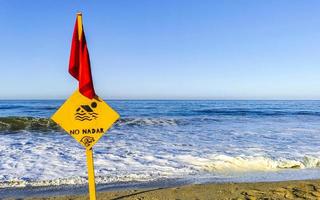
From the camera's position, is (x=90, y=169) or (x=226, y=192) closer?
(x=90, y=169)

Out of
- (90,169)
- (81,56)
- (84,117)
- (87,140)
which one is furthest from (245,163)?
(81,56)

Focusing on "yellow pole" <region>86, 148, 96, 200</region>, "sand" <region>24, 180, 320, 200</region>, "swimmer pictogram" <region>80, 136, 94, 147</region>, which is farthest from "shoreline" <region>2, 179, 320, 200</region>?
"swimmer pictogram" <region>80, 136, 94, 147</region>

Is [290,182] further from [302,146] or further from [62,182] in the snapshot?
[302,146]

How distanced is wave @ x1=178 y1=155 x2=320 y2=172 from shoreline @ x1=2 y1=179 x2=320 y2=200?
5.92 ft

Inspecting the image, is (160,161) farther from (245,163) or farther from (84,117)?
(84,117)

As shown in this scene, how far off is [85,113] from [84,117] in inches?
2.0

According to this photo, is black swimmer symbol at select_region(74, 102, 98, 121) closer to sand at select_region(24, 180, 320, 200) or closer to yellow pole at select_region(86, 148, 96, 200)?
yellow pole at select_region(86, 148, 96, 200)

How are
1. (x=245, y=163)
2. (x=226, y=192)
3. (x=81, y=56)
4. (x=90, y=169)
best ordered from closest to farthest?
1. (x=81, y=56)
2. (x=90, y=169)
3. (x=226, y=192)
4. (x=245, y=163)

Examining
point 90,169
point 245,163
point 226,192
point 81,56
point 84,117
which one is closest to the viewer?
point 81,56

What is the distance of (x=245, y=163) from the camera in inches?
356

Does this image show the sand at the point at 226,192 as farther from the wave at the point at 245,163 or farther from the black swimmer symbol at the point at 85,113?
the black swimmer symbol at the point at 85,113

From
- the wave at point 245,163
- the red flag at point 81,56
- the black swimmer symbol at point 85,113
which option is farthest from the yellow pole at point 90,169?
the wave at point 245,163

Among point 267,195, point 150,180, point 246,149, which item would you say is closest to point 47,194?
point 150,180

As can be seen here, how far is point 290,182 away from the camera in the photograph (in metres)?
6.83
